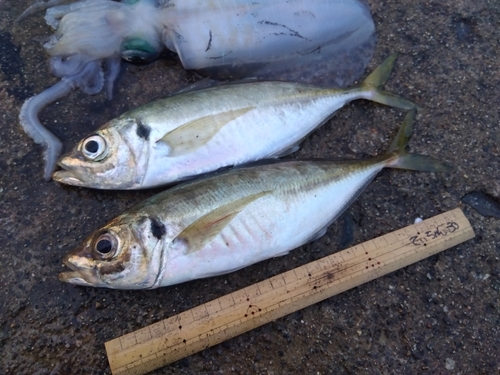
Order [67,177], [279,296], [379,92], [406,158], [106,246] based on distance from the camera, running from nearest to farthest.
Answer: [106,246], [279,296], [67,177], [406,158], [379,92]

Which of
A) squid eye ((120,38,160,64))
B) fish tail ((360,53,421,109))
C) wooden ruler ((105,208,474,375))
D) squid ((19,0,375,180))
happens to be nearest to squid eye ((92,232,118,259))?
wooden ruler ((105,208,474,375))

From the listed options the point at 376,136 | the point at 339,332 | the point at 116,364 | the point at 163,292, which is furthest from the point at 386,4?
the point at 116,364

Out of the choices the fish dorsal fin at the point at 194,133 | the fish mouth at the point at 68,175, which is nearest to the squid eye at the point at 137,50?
the fish dorsal fin at the point at 194,133

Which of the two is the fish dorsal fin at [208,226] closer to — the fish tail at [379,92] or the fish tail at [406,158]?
the fish tail at [406,158]

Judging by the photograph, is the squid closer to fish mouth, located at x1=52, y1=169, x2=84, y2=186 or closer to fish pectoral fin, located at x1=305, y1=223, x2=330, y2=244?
fish mouth, located at x1=52, y1=169, x2=84, y2=186

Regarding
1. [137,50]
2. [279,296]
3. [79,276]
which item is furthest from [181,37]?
[279,296]

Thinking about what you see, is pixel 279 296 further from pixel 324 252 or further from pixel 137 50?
pixel 137 50
